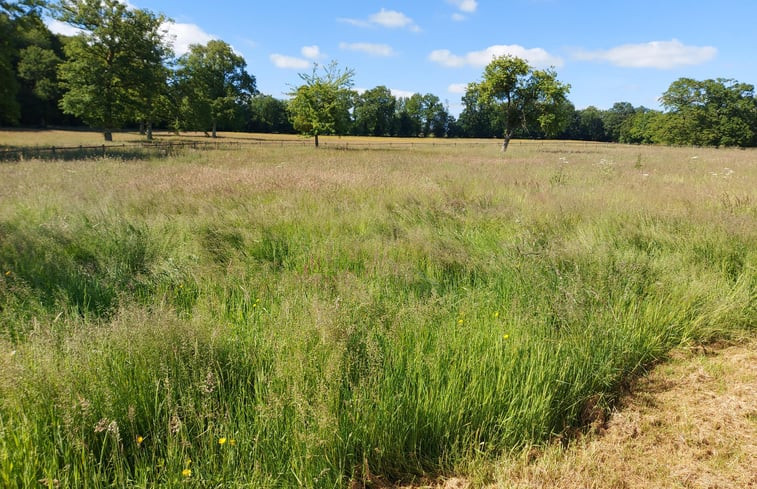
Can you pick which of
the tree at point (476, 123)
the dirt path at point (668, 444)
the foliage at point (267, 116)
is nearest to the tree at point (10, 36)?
the dirt path at point (668, 444)

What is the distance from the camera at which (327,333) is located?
2725 mm

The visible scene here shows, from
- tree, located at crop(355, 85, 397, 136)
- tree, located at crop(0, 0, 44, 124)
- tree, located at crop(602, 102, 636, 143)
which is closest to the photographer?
tree, located at crop(0, 0, 44, 124)

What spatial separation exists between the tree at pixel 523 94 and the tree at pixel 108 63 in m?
31.5

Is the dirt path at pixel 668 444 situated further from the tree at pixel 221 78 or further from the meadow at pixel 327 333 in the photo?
the tree at pixel 221 78

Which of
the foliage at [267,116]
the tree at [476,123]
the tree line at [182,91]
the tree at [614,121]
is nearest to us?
the tree line at [182,91]

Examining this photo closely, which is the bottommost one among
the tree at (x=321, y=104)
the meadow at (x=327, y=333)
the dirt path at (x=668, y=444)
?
the dirt path at (x=668, y=444)

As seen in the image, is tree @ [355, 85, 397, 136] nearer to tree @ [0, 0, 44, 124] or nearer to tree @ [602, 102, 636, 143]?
tree @ [602, 102, 636, 143]

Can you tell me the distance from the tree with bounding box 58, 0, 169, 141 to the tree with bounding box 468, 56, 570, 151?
31494 mm

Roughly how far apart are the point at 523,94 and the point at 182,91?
3522 centimetres

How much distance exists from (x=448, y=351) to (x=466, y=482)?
843 mm

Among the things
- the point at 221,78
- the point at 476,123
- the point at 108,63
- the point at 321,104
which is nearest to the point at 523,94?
the point at 321,104

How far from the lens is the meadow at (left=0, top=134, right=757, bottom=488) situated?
2125 millimetres

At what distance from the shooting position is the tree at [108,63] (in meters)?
32.5

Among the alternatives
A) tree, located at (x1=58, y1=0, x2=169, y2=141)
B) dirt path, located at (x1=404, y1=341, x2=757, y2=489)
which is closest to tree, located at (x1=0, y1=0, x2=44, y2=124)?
tree, located at (x1=58, y1=0, x2=169, y2=141)
